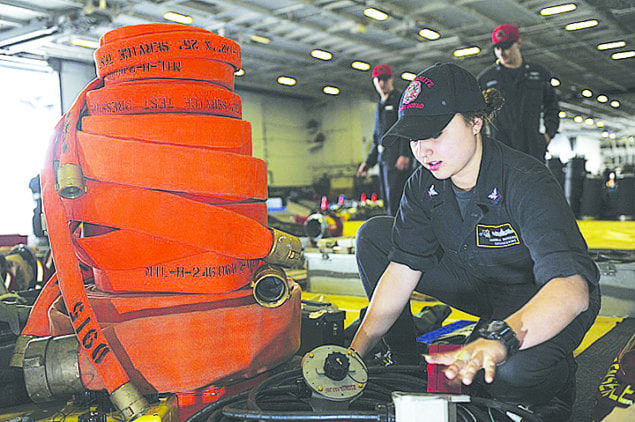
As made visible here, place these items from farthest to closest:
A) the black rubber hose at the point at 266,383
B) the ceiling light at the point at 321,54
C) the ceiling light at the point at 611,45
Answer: the ceiling light at the point at 321,54 → the ceiling light at the point at 611,45 → the black rubber hose at the point at 266,383

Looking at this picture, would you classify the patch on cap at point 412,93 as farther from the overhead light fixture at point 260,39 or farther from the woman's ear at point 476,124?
the overhead light fixture at point 260,39

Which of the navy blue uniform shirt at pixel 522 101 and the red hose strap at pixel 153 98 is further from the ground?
the navy blue uniform shirt at pixel 522 101

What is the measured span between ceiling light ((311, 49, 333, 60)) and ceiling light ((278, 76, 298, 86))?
Answer: 1.98 meters

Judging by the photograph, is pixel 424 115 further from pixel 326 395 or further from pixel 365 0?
pixel 365 0

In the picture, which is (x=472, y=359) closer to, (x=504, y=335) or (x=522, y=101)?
(x=504, y=335)

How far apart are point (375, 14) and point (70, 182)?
7215mm

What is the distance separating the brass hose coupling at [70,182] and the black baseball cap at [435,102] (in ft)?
2.36

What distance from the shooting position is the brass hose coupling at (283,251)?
144 cm

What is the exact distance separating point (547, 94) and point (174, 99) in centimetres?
315

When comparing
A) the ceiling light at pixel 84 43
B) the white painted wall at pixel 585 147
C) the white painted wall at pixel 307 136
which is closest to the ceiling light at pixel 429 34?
the ceiling light at pixel 84 43

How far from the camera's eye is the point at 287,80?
1258 cm

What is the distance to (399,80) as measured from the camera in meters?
13.0

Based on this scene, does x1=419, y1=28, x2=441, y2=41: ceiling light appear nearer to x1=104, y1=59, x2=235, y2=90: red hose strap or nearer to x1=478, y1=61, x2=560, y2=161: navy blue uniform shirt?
x1=478, y1=61, x2=560, y2=161: navy blue uniform shirt

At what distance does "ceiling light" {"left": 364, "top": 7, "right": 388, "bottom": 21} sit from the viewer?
768 cm
